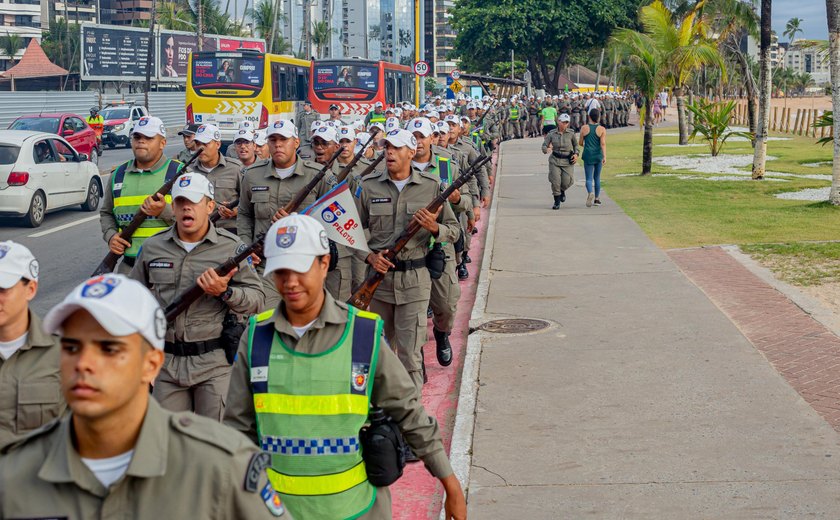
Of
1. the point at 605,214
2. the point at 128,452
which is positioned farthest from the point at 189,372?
the point at 605,214

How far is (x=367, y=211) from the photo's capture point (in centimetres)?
859

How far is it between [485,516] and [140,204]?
148 inches

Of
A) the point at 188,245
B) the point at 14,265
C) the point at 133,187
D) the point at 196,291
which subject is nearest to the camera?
the point at 14,265

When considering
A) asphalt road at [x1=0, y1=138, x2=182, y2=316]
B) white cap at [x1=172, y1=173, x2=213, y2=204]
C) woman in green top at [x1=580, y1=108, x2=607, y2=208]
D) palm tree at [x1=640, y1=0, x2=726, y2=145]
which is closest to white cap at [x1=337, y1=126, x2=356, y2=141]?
asphalt road at [x1=0, y1=138, x2=182, y2=316]

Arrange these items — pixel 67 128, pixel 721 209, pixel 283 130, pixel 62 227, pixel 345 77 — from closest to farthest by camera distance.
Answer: pixel 283 130 < pixel 62 227 < pixel 721 209 < pixel 67 128 < pixel 345 77

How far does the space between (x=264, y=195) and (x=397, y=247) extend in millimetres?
1596

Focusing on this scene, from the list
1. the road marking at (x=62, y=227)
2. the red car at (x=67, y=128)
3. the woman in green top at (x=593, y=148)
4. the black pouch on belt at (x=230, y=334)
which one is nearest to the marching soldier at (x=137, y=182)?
the black pouch on belt at (x=230, y=334)

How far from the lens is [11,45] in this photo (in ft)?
361

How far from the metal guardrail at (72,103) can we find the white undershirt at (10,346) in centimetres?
4197

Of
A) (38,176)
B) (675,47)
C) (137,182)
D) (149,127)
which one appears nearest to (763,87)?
(675,47)

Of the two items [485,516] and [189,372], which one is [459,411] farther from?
[189,372]

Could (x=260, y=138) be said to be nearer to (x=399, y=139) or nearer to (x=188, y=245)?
(x=399, y=139)

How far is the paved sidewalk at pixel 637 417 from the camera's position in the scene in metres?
6.38

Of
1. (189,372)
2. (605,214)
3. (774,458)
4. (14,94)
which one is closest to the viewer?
(189,372)
